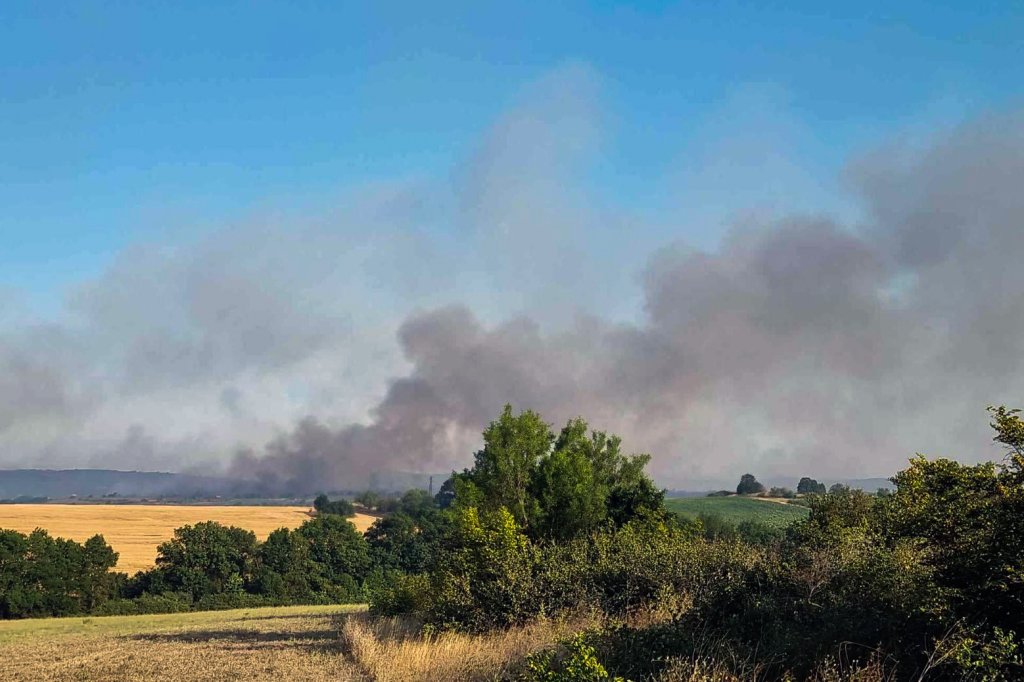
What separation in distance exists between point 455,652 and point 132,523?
6172 inches

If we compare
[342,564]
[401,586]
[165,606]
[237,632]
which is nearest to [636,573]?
[401,586]

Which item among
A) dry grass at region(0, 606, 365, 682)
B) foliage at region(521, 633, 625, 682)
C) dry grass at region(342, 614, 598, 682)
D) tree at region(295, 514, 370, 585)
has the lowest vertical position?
tree at region(295, 514, 370, 585)

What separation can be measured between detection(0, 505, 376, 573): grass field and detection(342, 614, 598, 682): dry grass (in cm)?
8660

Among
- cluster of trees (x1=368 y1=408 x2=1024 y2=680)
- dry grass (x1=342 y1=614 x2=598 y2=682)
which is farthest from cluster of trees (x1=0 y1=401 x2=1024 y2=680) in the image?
dry grass (x1=342 y1=614 x2=598 y2=682)

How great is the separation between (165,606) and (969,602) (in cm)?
8836

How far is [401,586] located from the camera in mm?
36406

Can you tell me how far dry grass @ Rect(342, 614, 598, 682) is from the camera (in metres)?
16.1

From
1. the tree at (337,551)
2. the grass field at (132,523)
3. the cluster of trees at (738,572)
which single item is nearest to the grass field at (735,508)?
the tree at (337,551)

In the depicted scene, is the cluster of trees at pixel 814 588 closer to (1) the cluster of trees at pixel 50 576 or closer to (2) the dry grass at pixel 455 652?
(2) the dry grass at pixel 455 652

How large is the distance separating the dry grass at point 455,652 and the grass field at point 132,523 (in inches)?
3410

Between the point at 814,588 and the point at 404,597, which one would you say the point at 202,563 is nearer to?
the point at 404,597

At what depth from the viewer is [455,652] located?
18.3m

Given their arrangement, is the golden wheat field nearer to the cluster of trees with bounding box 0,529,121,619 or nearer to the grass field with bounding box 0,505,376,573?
the cluster of trees with bounding box 0,529,121,619

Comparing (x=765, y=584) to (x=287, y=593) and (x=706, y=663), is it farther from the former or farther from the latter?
(x=287, y=593)
